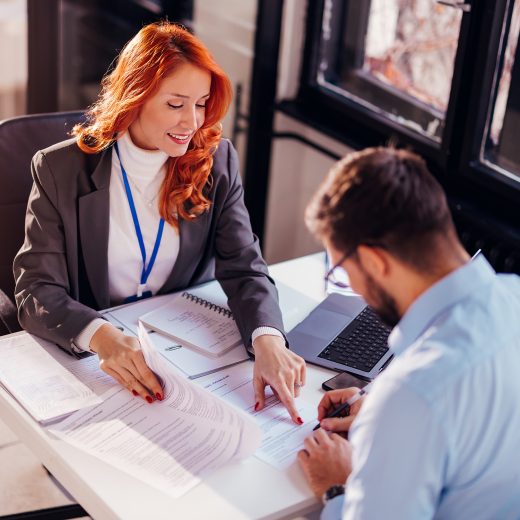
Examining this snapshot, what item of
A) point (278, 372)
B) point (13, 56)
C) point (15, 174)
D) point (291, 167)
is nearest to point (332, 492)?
point (278, 372)

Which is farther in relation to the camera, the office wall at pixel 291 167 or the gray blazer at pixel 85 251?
the office wall at pixel 291 167

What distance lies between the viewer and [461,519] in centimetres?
130

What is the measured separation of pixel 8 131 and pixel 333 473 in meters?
1.21

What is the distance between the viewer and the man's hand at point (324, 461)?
151cm

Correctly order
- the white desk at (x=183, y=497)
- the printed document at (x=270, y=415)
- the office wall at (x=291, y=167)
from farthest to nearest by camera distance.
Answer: the office wall at (x=291, y=167), the printed document at (x=270, y=415), the white desk at (x=183, y=497)

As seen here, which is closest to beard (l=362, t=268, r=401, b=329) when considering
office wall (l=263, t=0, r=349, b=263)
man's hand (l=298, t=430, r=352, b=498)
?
man's hand (l=298, t=430, r=352, b=498)

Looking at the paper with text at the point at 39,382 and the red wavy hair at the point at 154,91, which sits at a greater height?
the red wavy hair at the point at 154,91

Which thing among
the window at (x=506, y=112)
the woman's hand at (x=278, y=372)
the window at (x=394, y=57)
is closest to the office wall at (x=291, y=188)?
the window at (x=394, y=57)

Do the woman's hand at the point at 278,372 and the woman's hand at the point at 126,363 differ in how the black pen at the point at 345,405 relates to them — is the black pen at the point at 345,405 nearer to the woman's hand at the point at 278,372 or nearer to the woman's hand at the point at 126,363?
the woman's hand at the point at 278,372

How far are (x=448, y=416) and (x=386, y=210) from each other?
30cm

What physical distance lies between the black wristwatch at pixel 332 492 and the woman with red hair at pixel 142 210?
371mm

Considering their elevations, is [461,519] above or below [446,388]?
below

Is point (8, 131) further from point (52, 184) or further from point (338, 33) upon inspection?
point (338, 33)

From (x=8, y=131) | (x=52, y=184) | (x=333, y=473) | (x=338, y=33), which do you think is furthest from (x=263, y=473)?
(x=338, y=33)
